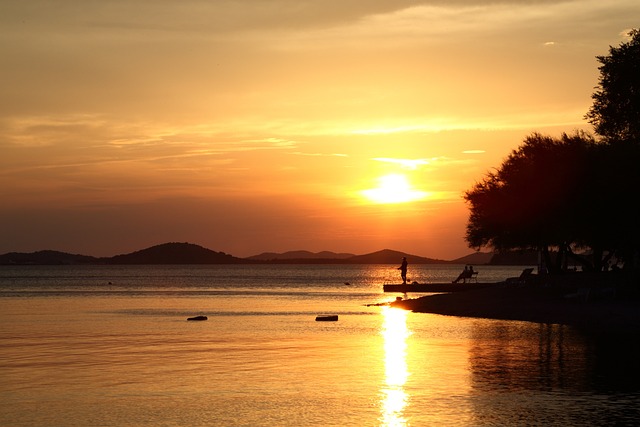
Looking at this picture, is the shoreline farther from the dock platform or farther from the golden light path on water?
the dock platform

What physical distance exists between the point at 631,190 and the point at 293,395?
3386 cm

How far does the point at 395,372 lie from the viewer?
28.2m

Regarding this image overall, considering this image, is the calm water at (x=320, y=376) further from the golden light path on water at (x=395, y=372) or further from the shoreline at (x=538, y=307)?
the shoreline at (x=538, y=307)

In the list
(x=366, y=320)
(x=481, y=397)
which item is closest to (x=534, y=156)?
(x=366, y=320)

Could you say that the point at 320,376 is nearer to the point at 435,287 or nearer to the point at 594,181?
the point at 594,181

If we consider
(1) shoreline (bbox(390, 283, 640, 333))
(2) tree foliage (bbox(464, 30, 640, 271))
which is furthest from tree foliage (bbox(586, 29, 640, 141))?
(1) shoreline (bbox(390, 283, 640, 333))

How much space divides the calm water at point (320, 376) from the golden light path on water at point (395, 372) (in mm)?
51

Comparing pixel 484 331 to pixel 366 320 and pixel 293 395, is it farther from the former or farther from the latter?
pixel 293 395

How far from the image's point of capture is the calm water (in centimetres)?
2083

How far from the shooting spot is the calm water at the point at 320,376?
20828mm

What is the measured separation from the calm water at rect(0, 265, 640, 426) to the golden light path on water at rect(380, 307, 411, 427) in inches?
2.0

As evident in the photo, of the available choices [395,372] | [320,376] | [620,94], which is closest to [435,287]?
[620,94]

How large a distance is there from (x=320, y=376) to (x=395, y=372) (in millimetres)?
2428

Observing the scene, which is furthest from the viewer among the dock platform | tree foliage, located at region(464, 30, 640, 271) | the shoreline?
the dock platform
